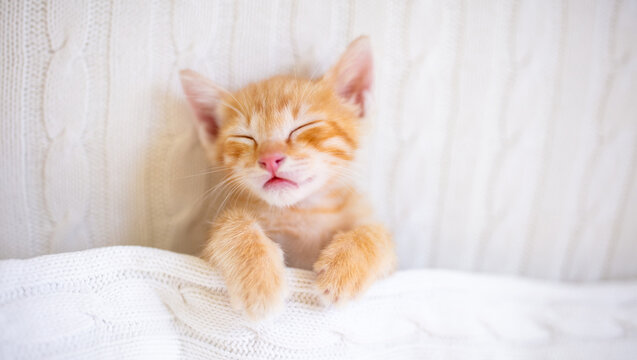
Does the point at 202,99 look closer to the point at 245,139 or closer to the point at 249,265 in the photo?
the point at 245,139

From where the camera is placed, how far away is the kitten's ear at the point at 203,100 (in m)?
0.84

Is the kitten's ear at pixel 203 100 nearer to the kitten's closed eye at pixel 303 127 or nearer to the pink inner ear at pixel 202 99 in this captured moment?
the pink inner ear at pixel 202 99

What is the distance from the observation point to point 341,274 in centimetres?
69

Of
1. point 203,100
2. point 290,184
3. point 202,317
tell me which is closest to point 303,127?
point 290,184

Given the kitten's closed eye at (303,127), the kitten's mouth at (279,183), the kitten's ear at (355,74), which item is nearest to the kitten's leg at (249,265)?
the kitten's mouth at (279,183)

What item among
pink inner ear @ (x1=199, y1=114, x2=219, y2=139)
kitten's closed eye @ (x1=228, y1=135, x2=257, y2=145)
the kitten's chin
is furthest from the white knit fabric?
the kitten's chin

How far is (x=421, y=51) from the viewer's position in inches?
38.3

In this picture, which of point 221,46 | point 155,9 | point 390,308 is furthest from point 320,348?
point 155,9

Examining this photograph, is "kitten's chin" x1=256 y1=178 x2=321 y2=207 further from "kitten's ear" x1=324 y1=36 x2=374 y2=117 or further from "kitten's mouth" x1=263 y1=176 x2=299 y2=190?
"kitten's ear" x1=324 y1=36 x2=374 y2=117

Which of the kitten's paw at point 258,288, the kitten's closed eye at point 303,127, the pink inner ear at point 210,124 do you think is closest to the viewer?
the kitten's paw at point 258,288

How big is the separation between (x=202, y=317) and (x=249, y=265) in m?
0.17

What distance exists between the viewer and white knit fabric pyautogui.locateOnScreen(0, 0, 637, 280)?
0.87 metres

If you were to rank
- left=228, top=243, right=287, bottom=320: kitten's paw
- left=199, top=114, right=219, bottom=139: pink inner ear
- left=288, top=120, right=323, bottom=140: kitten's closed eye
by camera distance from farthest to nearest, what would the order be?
left=199, top=114, right=219, bottom=139: pink inner ear < left=288, top=120, right=323, bottom=140: kitten's closed eye < left=228, top=243, right=287, bottom=320: kitten's paw

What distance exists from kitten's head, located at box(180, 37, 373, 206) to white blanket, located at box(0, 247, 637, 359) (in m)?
0.20
